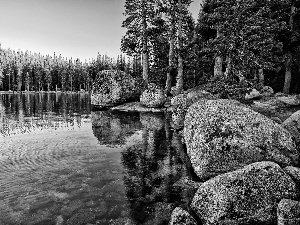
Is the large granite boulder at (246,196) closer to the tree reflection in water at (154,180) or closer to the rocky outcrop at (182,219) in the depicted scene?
the rocky outcrop at (182,219)

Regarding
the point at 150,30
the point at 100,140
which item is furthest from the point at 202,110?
the point at 150,30

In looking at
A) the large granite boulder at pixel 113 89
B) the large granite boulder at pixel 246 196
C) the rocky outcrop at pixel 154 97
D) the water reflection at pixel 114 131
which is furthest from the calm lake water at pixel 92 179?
the large granite boulder at pixel 113 89

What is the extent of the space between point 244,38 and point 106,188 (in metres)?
14.5

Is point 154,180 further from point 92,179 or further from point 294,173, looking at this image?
point 294,173

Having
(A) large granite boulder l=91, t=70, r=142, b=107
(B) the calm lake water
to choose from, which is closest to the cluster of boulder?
(B) the calm lake water

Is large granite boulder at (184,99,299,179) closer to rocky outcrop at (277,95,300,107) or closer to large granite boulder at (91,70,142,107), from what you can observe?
rocky outcrop at (277,95,300,107)

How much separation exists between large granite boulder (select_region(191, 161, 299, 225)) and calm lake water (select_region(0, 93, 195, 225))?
1224mm

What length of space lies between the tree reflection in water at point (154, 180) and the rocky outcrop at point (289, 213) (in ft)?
8.13

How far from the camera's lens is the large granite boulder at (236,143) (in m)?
7.39

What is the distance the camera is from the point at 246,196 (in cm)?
550

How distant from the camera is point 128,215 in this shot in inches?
245

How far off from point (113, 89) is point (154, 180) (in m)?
22.7

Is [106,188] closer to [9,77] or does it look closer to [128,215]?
[128,215]

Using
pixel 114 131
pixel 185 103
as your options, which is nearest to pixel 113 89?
pixel 114 131
